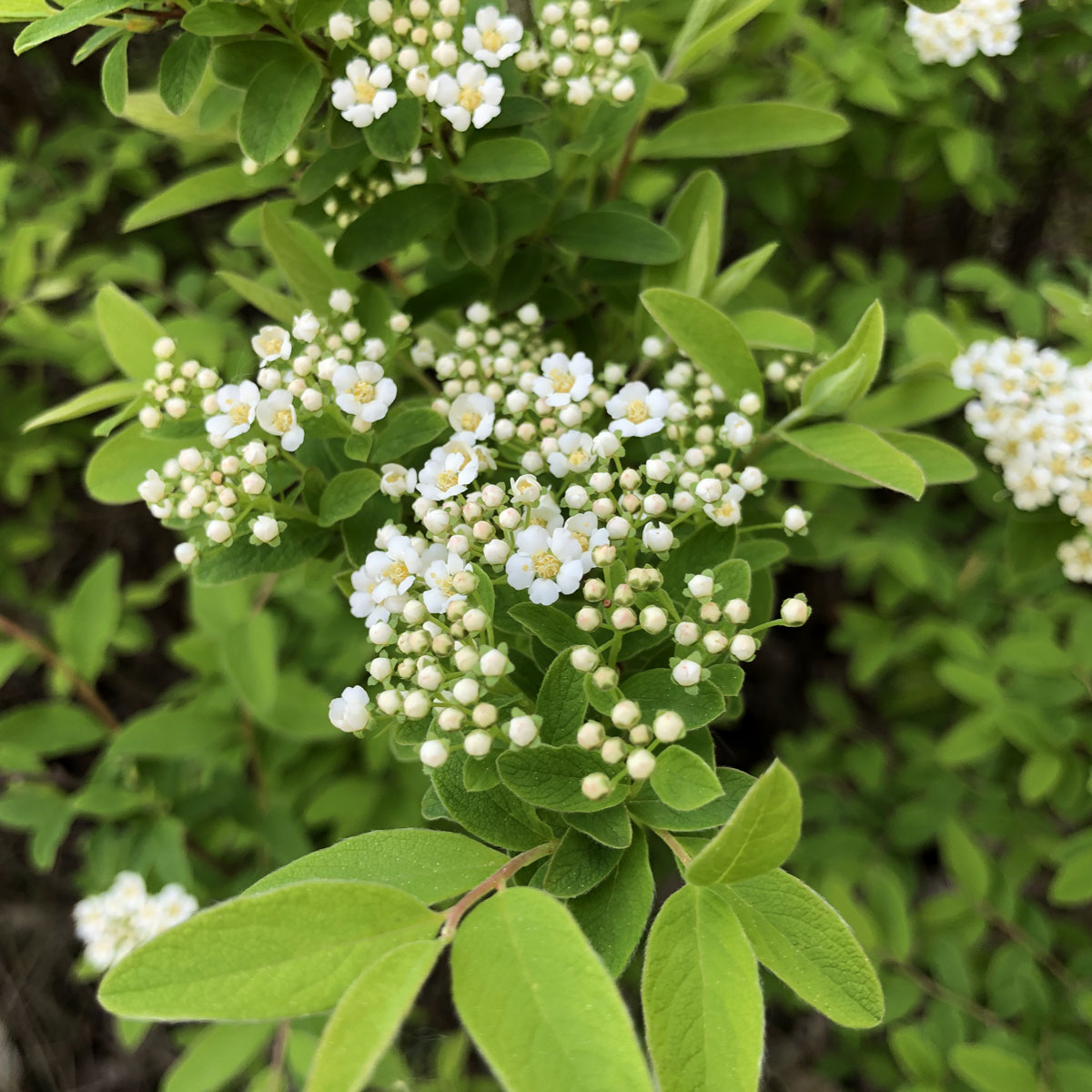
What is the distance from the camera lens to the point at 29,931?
3459 millimetres

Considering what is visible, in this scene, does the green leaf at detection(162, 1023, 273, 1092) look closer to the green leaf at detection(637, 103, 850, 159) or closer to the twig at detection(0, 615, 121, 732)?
the twig at detection(0, 615, 121, 732)

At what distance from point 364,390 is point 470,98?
0.39 meters

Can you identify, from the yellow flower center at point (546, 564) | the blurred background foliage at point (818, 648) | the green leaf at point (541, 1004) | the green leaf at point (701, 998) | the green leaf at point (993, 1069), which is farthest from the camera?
the blurred background foliage at point (818, 648)

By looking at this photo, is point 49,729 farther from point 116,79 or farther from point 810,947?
point 810,947

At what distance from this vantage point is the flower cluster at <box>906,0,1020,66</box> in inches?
67.5

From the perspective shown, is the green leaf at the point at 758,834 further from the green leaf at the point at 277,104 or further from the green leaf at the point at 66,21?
the green leaf at the point at 66,21

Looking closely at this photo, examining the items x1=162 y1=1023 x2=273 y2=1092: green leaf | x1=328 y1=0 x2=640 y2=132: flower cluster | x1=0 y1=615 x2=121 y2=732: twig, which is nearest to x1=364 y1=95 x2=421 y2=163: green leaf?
x1=328 y1=0 x2=640 y2=132: flower cluster

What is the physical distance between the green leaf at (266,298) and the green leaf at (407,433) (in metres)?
0.37

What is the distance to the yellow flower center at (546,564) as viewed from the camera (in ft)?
3.21

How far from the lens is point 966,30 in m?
1.75

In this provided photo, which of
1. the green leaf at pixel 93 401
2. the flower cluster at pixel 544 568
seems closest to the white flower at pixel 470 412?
the flower cluster at pixel 544 568

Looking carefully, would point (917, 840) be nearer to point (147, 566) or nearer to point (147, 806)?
point (147, 806)

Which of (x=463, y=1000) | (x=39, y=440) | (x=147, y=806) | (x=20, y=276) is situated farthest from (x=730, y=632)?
(x=39, y=440)

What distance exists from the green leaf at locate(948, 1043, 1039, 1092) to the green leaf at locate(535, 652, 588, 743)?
4.44 feet
